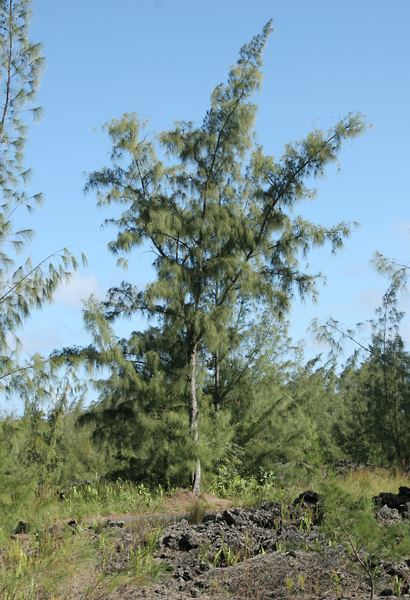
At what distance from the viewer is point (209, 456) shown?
15242 mm

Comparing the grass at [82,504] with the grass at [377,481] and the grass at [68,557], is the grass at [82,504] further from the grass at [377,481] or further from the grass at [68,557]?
the grass at [377,481]

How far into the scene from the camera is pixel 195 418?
617 inches

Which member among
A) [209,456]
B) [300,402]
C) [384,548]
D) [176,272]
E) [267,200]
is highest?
[267,200]

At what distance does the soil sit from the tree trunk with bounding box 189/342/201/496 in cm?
616

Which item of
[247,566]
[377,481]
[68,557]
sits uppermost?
[377,481]

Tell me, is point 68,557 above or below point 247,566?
above

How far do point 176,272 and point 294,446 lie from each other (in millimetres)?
4966

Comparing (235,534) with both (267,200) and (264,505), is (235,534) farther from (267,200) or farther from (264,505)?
(267,200)

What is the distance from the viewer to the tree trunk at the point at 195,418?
15.2m

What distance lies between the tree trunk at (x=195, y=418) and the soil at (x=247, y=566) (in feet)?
20.2

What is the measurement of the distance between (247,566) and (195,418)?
849 centimetres

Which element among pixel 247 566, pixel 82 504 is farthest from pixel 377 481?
pixel 247 566

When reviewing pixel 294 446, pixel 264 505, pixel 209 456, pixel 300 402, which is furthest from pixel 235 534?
pixel 300 402

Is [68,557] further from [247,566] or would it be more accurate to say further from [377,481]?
[377,481]
